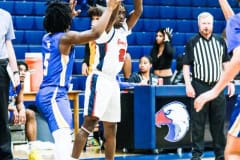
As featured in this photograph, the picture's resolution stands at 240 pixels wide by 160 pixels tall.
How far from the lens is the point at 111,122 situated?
6.72 metres

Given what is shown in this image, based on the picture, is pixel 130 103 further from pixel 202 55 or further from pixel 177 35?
pixel 177 35

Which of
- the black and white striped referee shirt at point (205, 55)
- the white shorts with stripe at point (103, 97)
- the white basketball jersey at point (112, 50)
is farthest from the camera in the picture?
the black and white striped referee shirt at point (205, 55)

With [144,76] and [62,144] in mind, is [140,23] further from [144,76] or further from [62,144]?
[62,144]

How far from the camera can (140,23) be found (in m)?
15.0

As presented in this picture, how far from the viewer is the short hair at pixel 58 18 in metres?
5.70

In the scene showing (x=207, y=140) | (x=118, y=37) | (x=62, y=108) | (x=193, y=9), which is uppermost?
(x=193, y=9)

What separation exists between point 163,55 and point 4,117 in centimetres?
522

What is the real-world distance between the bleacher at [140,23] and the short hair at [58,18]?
662 cm

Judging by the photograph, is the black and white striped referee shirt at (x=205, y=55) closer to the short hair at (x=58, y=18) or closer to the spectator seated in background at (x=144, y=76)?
the spectator seated in background at (x=144, y=76)

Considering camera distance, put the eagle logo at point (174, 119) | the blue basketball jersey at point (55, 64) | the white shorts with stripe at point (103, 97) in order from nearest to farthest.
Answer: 1. the blue basketball jersey at point (55, 64)
2. the white shorts with stripe at point (103, 97)
3. the eagle logo at point (174, 119)

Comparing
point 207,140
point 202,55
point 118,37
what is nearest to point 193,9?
point 207,140

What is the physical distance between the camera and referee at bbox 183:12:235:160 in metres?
7.89

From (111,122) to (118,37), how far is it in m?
0.87

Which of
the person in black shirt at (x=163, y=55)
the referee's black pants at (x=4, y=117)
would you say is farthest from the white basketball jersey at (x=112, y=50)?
the person in black shirt at (x=163, y=55)
